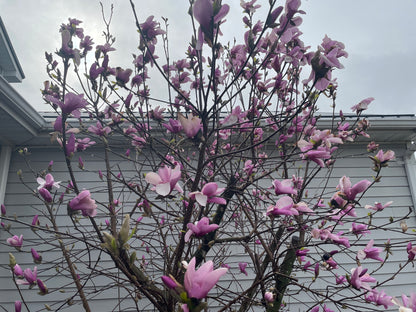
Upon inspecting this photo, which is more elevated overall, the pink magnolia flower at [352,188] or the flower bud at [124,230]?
the pink magnolia flower at [352,188]

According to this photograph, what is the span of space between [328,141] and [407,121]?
9.75 ft

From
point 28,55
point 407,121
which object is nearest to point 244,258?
point 407,121

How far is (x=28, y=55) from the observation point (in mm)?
3885

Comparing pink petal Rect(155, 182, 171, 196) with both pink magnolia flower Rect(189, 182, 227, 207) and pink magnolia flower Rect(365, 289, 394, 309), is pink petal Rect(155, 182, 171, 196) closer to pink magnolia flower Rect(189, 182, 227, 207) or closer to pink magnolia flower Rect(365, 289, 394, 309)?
pink magnolia flower Rect(189, 182, 227, 207)

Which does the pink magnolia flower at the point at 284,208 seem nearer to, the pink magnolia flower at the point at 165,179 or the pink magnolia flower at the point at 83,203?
the pink magnolia flower at the point at 165,179

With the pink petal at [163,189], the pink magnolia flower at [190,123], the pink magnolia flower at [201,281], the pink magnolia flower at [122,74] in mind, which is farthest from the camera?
the pink magnolia flower at [122,74]

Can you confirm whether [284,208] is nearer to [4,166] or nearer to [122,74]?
[122,74]

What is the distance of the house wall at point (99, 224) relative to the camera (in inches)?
115

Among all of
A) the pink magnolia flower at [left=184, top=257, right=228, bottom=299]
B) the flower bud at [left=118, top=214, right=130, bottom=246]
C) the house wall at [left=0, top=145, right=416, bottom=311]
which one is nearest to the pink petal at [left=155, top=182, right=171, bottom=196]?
the flower bud at [left=118, top=214, right=130, bottom=246]

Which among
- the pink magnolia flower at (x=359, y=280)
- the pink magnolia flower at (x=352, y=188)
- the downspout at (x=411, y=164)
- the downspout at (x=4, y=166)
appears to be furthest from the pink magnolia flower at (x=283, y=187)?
the downspout at (x=411, y=164)

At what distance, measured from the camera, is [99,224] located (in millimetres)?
3131

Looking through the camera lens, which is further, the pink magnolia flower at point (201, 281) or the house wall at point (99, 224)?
the house wall at point (99, 224)

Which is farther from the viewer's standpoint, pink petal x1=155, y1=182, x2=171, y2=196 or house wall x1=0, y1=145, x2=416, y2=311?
house wall x1=0, y1=145, x2=416, y2=311

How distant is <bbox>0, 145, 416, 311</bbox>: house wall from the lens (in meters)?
2.92
